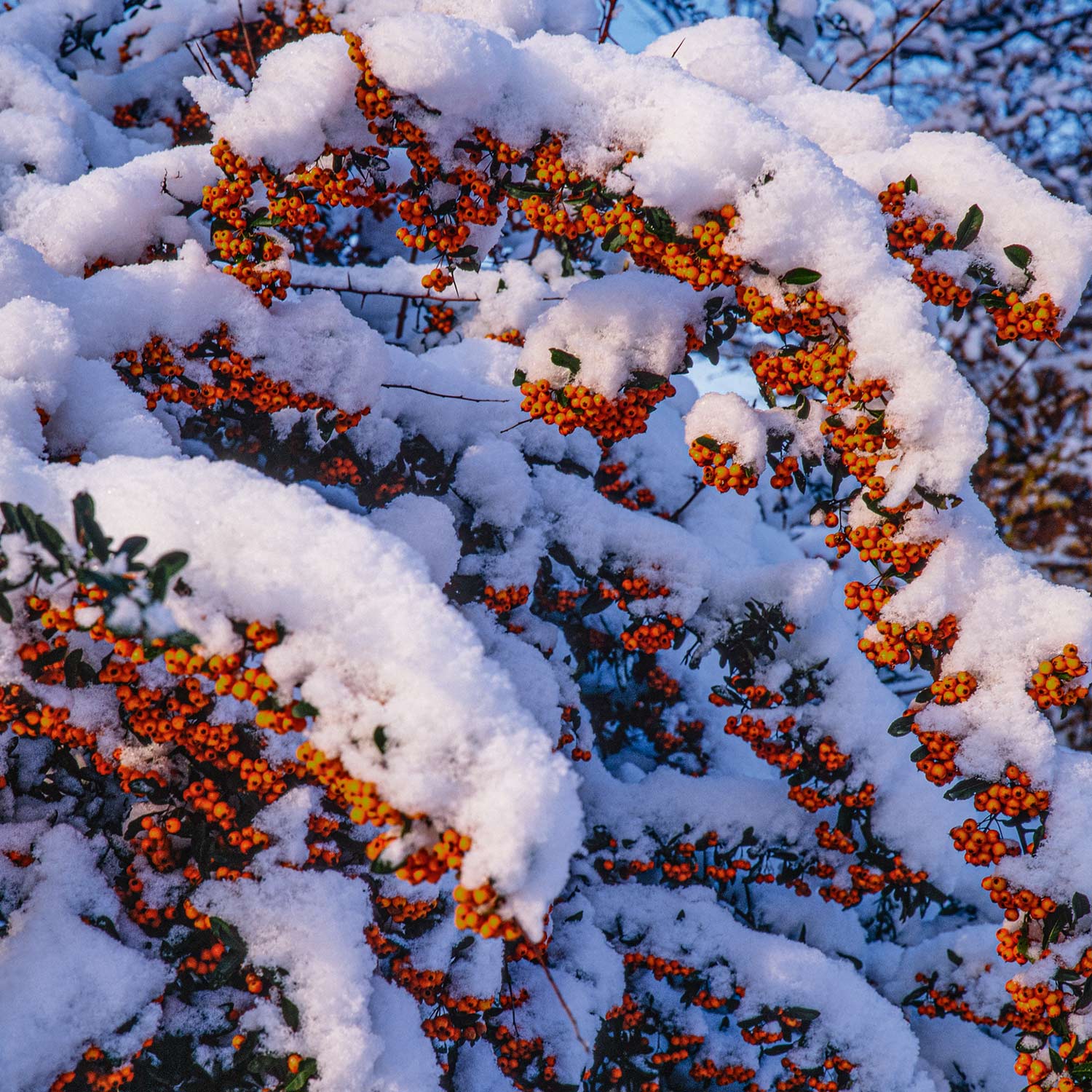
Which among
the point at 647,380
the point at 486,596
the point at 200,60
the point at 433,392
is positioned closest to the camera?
the point at 647,380

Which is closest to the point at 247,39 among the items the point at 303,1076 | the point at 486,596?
the point at 486,596

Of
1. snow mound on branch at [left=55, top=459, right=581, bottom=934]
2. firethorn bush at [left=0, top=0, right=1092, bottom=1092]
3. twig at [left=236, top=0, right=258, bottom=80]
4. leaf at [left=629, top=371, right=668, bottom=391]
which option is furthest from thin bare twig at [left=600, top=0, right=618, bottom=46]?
snow mound on branch at [left=55, top=459, right=581, bottom=934]

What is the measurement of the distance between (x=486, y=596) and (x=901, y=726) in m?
1.47

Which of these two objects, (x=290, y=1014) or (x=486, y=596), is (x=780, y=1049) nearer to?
(x=290, y=1014)

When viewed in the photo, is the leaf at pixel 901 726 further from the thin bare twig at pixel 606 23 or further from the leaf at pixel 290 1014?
the thin bare twig at pixel 606 23

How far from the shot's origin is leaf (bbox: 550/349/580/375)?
251 cm

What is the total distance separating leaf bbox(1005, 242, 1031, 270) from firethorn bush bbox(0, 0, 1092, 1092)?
59mm

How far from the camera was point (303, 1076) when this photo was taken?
2.02m

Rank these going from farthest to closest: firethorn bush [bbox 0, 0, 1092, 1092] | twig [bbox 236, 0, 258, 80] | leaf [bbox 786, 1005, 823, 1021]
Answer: twig [bbox 236, 0, 258, 80]
leaf [bbox 786, 1005, 823, 1021]
firethorn bush [bbox 0, 0, 1092, 1092]

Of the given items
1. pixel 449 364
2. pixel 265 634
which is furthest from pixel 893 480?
pixel 449 364

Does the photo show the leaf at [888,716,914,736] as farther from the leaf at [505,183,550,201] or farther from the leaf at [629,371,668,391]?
the leaf at [505,183,550,201]

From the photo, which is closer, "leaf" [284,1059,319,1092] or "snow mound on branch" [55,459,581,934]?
"snow mound on branch" [55,459,581,934]

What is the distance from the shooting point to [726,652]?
10.5 ft

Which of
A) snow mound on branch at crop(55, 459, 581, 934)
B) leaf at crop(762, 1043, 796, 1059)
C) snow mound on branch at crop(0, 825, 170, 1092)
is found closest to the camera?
snow mound on branch at crop(55, 459, 581, 934)
